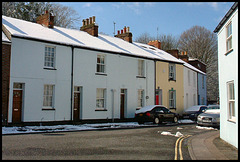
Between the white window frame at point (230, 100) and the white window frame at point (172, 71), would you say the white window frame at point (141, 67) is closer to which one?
the white window frame at point (172, 71)

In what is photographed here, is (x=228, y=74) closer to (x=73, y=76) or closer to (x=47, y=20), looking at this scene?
(x=73, y=76)

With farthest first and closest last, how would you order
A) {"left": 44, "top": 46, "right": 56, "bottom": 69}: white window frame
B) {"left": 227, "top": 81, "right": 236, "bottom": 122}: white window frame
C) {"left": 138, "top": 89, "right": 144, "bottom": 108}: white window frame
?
{"left": 138, "top": 89, "right": 144, "bottom": 108}: white window frame, {"left": 44, "top": 46, "right": 56, "bottom": 69}: white window frame, {"left": 227, "top": 81, "right": 236, "bottom": 122}: white window frame

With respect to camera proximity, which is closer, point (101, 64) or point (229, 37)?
point (229, 37)

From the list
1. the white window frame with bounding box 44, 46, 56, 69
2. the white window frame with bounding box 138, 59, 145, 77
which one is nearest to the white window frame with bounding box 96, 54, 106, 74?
the white window frame with bounding box 44, 46, 56, 69

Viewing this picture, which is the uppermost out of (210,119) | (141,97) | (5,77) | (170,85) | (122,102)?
(170,85)

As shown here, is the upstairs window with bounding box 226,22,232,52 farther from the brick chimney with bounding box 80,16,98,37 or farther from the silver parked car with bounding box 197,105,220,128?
the brick chimney with bounding box 80,16,98,37

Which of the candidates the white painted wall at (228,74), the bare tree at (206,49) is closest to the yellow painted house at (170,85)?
the white painted wall at (228,74)

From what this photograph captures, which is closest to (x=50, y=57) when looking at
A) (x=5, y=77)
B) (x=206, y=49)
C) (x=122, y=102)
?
(x=5, y=77)

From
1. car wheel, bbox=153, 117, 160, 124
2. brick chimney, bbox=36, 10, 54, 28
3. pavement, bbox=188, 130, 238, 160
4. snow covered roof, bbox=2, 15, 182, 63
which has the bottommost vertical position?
pavement, bbox=188, 130, 238, 160

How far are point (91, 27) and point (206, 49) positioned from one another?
3277cm

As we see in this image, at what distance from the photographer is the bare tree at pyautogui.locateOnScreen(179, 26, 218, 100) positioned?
177ft

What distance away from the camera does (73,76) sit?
21.4 m

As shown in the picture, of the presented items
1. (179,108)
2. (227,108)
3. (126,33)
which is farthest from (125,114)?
(227,108)

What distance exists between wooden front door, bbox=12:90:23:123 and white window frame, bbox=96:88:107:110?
20.8 feet
